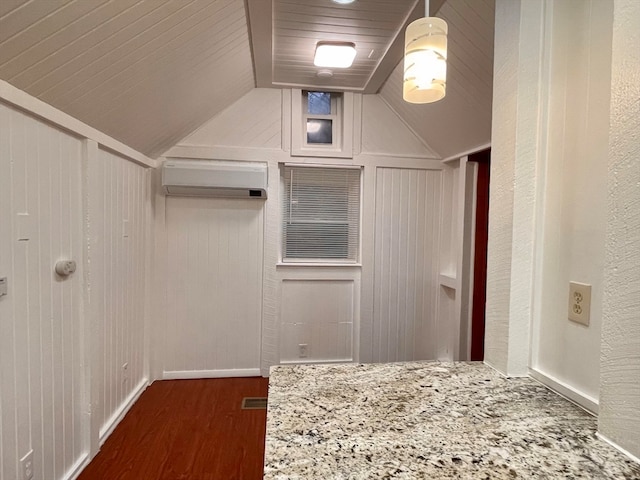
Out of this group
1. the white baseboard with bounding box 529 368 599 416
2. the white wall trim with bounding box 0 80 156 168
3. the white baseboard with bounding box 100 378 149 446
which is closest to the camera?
the white baseboard with bounding box 529 368 599 416

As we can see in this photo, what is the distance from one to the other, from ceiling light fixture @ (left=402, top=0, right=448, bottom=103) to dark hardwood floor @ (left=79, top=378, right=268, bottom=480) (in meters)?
2.11

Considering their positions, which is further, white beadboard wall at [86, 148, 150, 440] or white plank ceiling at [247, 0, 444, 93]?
white beadboard wall at [86, 148, 150, 440]

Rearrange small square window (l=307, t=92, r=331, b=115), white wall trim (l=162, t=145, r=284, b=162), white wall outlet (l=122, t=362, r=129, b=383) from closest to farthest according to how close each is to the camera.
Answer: white wall outlet (l=122, t=362, r=129, b=383) → white wall trim (l=162, t=145, r=284, b=162) → small square window (l=307, t=92, r=331, b=115)

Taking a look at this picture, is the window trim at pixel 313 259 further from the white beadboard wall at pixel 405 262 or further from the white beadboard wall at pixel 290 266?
the white beadboard wall at pixel 405 262

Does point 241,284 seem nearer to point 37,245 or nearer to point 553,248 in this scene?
point 37,245

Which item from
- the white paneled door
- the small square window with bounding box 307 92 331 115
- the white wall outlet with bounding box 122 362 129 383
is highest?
the small square window with bounding box 307 92 331 115

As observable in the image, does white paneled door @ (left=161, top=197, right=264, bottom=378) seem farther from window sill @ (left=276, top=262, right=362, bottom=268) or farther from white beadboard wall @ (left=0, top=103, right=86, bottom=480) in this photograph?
white beadboard wall @ (left=0, top=103, right=86, bottom=480)

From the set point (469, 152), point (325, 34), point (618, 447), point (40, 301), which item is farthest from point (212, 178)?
point (618, 447)

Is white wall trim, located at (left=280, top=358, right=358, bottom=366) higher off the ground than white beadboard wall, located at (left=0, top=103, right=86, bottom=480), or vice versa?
white beadboard wall, located at (left=0, top=103, right=86, bottom=480)

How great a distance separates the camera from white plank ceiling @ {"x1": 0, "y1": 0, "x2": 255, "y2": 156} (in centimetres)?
123

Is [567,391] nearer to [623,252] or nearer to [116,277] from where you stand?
[623,252]

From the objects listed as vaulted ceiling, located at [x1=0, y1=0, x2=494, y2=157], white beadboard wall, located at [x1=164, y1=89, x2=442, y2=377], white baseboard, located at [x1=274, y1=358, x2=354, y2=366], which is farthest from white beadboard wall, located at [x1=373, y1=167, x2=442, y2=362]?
vaulted ceiling, located at [x1=0, y1=0, x2=494, y2=157]

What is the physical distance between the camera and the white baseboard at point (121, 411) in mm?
2197

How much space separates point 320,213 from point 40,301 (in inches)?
85.5
